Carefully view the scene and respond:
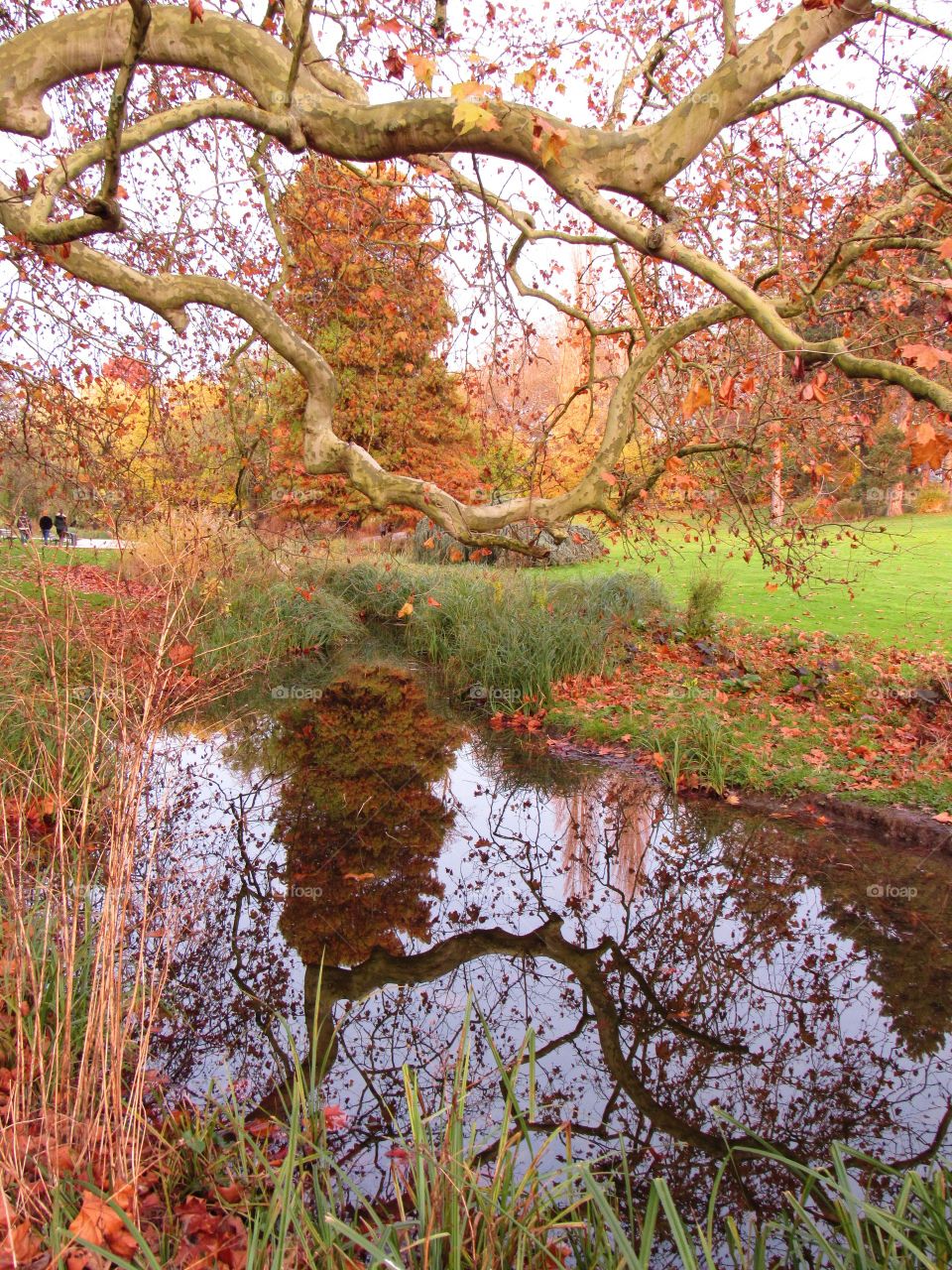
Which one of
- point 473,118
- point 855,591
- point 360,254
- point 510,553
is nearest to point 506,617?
point 360,254

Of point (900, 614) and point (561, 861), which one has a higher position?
point (900, 614)

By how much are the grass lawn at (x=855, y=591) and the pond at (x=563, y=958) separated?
304 centimetres

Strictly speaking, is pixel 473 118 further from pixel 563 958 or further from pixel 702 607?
pixel 702 607

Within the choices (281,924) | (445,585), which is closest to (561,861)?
(281,924)

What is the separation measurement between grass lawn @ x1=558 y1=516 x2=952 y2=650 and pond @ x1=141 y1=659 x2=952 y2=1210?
3.04m

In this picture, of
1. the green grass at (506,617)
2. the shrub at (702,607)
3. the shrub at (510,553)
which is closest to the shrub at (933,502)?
the shrub at (510,553)

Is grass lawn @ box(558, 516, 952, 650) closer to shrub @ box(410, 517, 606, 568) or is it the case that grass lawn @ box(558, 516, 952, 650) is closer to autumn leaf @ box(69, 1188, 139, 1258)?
shrub @ box(410, 517, 606, 568)

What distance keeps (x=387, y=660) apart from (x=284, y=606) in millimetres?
1661

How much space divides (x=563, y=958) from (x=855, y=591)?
10.5m

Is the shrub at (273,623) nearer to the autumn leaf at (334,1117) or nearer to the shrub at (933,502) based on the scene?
the autumn leaf at (334,1117)

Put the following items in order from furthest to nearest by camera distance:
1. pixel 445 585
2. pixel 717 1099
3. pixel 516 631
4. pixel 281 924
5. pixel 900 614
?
pixel 445 585 < pixel 900 614 < pixel 516 631 < pixel 281 924 < pixel 717 1099

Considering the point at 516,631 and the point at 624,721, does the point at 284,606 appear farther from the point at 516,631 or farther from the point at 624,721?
the point at 624,721

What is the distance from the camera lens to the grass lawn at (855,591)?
10481mm

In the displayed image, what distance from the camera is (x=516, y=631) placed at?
1001cm
